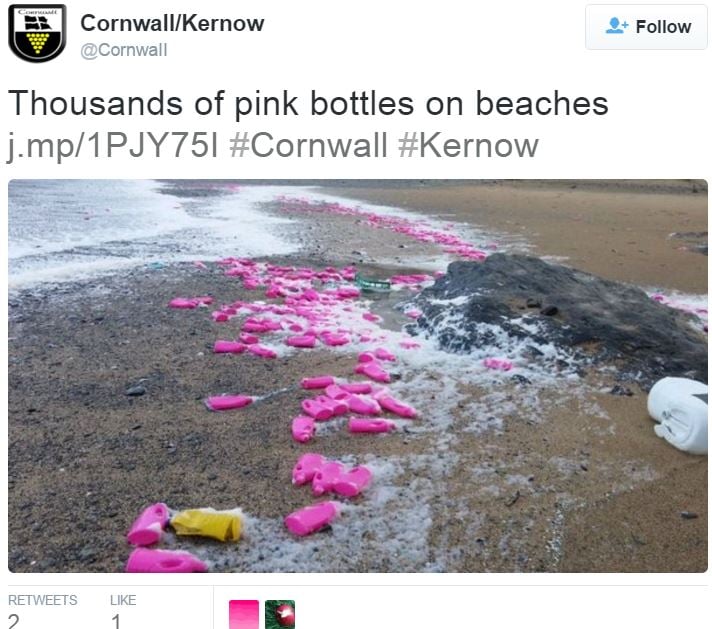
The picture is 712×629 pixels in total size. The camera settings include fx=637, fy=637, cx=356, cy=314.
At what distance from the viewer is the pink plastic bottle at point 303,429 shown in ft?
9.12

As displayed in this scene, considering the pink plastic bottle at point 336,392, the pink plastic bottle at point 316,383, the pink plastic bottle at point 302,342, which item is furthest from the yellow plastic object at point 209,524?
the pink plastic bottle at point 302,342

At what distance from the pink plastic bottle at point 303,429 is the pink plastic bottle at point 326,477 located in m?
0.23

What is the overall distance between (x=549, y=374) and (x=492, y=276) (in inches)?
50.1

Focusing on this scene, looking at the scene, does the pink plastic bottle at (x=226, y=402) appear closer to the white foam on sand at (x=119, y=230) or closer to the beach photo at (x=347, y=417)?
the beach photo at (x=347, y=417)

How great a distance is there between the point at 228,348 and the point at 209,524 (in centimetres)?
173

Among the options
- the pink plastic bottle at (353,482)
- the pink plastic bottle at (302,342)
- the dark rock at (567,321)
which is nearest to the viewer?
the pink plastic bottle at (353,482)
